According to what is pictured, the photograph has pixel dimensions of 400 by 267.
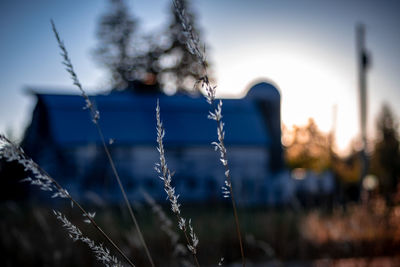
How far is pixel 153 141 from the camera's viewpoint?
1359cm

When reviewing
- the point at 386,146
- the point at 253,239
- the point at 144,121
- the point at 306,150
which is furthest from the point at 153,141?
the point at 386,146

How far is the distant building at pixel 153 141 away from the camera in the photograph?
12742 mm

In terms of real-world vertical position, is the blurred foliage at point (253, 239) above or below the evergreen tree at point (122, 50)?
below

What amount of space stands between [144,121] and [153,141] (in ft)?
4.34

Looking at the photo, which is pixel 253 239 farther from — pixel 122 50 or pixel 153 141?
pixel 122 50

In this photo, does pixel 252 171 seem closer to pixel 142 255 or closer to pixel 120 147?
pixel 120 147

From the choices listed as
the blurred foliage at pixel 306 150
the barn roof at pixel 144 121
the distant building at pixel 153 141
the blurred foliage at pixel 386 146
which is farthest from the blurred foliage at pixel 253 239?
the blurred foliage at pixel 386 146

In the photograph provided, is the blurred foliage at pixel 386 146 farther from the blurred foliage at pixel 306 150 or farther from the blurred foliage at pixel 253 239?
the blurred foliage at pixel 253 239

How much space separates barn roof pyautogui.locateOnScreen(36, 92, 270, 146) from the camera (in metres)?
13.2

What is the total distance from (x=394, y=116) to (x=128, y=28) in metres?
39.8

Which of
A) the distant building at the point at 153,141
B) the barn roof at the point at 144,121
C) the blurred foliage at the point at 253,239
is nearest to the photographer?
the blurred foliage at the point at 253,239

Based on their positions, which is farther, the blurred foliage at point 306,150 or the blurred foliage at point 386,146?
the blurred foliage at point 386,146

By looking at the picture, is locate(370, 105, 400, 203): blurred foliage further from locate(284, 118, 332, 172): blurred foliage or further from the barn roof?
the barn roof

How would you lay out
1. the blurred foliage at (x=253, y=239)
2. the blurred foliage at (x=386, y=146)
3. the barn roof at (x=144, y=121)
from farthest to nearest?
the blurred foliage at (x=386, y=146) < the barn roof at (x=144, y=121) < the blurred foliage at (x=253, y=239)
